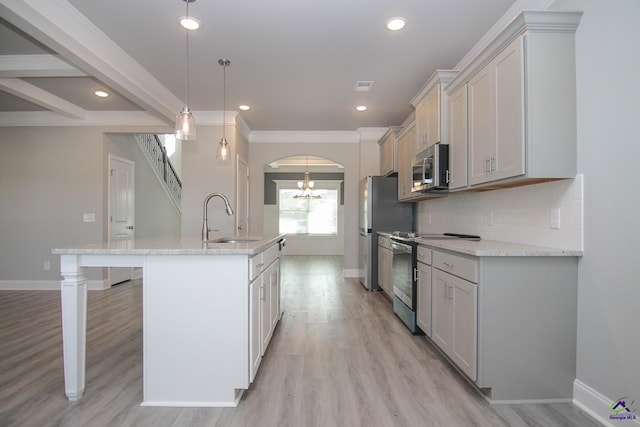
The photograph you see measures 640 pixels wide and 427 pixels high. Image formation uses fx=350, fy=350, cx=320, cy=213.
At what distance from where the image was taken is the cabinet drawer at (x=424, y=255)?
2.90 metres

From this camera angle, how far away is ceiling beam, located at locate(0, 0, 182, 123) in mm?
2375

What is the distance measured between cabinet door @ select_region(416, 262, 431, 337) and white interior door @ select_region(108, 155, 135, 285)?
14.1 feet

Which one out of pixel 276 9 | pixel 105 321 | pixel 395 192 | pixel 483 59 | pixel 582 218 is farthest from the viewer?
pixel 395 192

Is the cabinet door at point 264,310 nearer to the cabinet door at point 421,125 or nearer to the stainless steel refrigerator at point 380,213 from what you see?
the cabinet door at point 421,125

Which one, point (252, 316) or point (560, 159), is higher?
point (560, 159)

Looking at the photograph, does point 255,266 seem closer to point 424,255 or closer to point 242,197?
point 424,255

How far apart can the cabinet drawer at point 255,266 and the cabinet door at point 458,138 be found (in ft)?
5.74

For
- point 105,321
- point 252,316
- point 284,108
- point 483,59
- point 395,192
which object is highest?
point 284,108

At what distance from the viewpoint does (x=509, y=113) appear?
221 centimetres

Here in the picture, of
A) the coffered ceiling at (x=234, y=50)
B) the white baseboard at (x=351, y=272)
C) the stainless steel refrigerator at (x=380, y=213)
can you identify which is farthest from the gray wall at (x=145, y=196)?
the stainless steel refrigerator at (x=380, y=213)

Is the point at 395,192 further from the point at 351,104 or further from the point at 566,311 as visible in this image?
the point at 566,311

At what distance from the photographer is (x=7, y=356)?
8.89ft

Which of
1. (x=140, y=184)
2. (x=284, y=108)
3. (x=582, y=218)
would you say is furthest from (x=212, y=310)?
(x=140, y=184)

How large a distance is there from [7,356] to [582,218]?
414 centimetres
